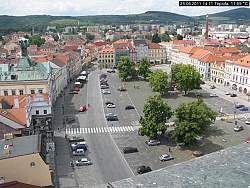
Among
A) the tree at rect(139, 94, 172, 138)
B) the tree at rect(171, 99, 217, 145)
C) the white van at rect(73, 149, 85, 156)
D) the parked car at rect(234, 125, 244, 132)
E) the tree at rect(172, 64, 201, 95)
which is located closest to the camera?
the tree at rect(171, 99, 217, 145)

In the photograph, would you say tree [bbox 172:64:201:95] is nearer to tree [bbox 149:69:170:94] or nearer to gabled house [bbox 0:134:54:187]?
Result: tree [bbox 149:69:170:94]

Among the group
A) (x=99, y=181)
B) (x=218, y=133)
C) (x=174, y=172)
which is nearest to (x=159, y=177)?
(x=174, y=172)

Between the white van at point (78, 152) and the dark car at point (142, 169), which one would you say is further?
the white van at point (78, 152)

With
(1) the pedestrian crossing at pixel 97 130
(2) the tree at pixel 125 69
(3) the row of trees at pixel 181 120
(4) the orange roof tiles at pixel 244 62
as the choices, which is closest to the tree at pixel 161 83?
(2) the tree at pixel 125 69

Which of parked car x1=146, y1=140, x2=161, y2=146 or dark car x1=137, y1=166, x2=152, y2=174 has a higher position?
parked car x1=146, y1=140, x2=161, y2=146

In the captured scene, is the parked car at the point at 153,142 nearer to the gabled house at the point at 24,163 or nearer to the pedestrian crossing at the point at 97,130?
the pedestrian crossing at the point at 97,130

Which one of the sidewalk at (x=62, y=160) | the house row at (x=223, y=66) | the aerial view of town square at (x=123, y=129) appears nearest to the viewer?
the aerial view of town square at (x=123, y=129)

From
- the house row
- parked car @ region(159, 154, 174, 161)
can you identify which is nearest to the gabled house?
parked car @ region(159, 154, 174, 161)

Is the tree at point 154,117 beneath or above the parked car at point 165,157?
above

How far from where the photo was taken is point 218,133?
51250 mm

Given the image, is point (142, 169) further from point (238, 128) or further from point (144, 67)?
point (144, 67)

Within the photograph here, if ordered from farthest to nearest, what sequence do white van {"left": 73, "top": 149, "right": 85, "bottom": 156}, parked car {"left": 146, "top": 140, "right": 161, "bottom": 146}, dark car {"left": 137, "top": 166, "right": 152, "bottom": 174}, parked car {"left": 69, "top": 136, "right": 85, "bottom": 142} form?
parked car {"left": 69, "top": 136, "right": 85, "bottom": 142}, parked car {"left": 146, "top": 140, "right": 161, "bottom": 146}, white van {"left": 73, "top": 149, "right": 85, "bottom": 156}, dark car {"left": 137, "top": 166, "right": 152, "bottom": 174}

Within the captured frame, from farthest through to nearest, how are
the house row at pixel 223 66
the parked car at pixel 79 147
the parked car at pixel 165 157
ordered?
the house row at pixel 223 66
the parked car at pixel 79 147
the parked car at pixel 165 157

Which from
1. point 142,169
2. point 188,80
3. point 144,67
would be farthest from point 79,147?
point 144,67
